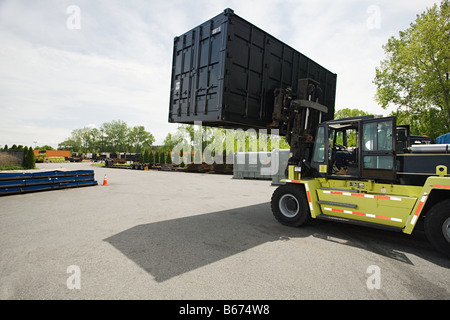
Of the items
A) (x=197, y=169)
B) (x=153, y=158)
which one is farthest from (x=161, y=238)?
(x=153, y=158)

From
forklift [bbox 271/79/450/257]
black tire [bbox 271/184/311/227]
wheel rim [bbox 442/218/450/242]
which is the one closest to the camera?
wheel rim [bbox 442/218/450/242]

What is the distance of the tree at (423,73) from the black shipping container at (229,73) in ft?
67.5

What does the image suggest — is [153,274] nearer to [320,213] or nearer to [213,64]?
[320,213]

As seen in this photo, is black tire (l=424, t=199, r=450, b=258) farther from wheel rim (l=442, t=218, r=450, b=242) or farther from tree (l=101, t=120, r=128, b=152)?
tree (l=101, t=120, r=128, b=152)

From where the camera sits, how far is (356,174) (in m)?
5.32

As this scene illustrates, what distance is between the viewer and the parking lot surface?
2955 mm

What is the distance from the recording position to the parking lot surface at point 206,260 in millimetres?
2955

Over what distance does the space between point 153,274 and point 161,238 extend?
157 cm

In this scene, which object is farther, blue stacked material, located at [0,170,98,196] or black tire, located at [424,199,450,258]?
blue stacked material, located at [0,170,98,196]

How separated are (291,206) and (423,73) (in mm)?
23753

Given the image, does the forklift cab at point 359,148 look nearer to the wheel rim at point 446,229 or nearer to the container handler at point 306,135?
the container handler at point 306,135

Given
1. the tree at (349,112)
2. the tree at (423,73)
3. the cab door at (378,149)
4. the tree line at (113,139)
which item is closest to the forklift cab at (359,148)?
the cab door at (378,149)

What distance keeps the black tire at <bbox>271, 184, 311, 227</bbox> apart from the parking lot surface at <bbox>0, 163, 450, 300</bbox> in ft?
0.72

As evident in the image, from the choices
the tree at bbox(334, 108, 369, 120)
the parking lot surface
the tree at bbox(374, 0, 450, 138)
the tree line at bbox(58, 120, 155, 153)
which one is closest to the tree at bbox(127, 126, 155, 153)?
the tree line at bbox(58, 120, 155, 153)
